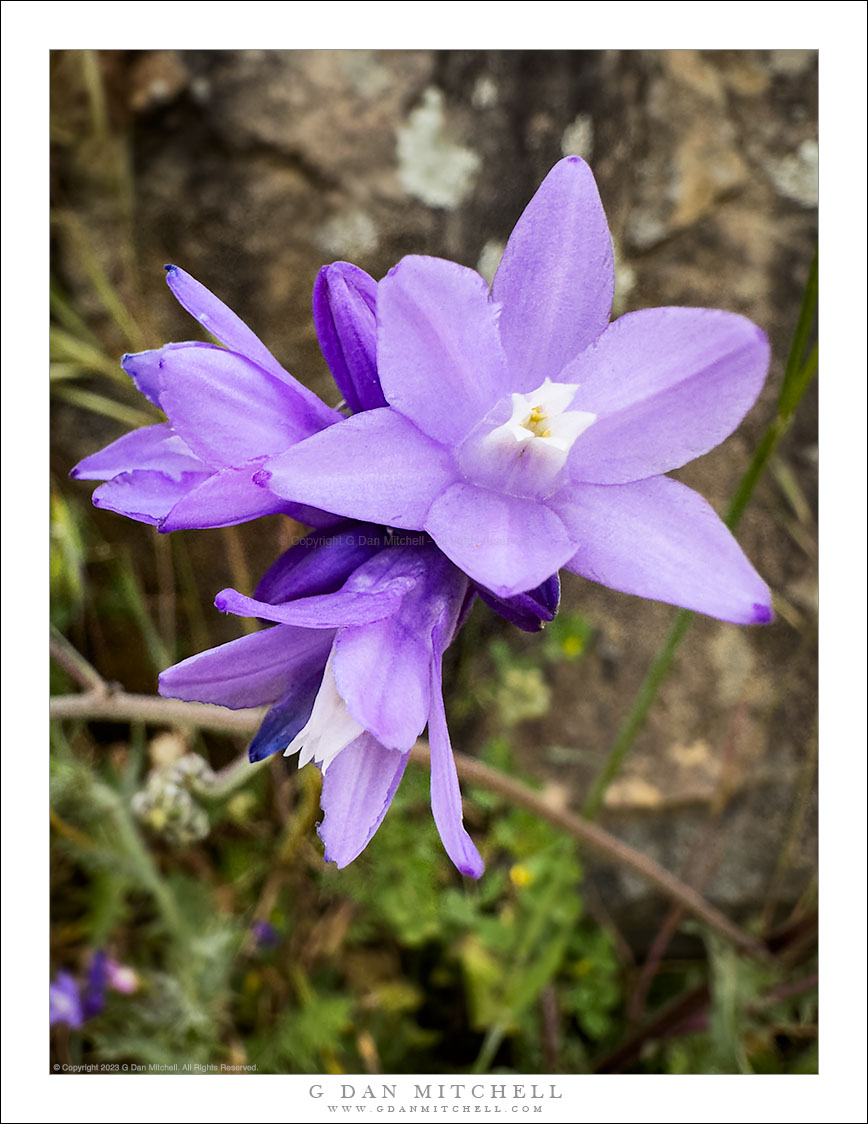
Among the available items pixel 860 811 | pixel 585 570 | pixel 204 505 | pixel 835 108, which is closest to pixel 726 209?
pixel 835 108

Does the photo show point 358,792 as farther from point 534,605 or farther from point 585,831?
point 585,831

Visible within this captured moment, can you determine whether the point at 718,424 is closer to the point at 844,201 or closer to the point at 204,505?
the point at 204,505

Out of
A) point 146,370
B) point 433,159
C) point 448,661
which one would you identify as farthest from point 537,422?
point 433,159

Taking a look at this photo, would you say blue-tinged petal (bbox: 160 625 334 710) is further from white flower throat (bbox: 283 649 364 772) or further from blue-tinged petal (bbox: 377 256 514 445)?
blue-tinged petal (bbox: 377 256 514 445)

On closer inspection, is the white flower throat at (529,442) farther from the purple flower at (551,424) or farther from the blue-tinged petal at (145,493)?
the blue-tinged petal at (145,493)

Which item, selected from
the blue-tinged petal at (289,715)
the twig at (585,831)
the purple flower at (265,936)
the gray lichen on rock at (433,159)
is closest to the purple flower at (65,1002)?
the purple flower at (265,936)
